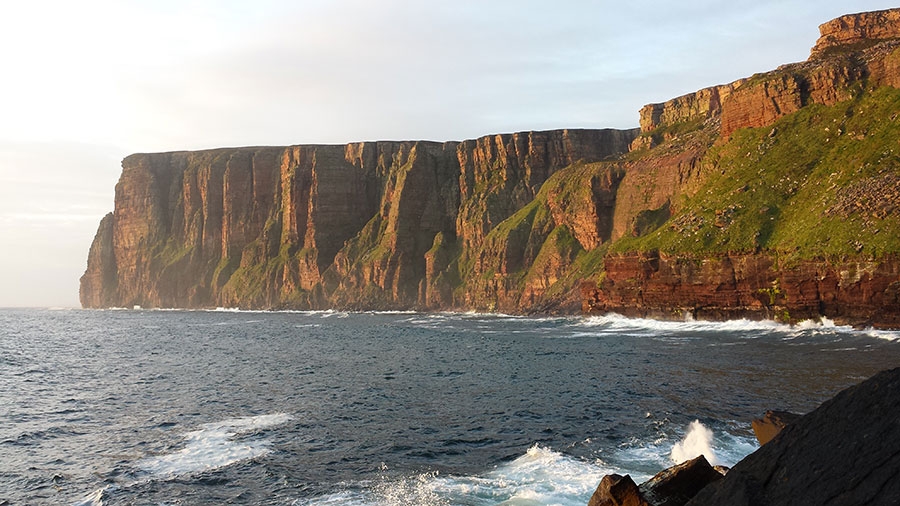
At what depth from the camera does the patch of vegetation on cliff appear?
70.1 metres

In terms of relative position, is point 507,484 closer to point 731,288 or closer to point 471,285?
point 731,288

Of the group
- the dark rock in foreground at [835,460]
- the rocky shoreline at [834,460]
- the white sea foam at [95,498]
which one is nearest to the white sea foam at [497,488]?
the white sea foam at [95,498]

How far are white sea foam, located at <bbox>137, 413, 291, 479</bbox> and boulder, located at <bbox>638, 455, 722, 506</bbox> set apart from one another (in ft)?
58.9

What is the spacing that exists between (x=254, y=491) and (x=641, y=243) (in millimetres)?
87183

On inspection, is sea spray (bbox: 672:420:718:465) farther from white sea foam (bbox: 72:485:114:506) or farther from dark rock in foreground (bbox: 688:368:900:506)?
white sea foam (bbox: 72:485:114:506)

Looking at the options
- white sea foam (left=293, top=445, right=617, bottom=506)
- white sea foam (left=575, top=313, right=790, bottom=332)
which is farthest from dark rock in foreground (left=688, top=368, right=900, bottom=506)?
white sea foam (left=575, top=313, right=790, bottom=332)

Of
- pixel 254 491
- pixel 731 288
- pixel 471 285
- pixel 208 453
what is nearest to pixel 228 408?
pixel 208 453

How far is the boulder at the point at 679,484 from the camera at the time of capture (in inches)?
577

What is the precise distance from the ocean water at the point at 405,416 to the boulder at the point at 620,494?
5.01m

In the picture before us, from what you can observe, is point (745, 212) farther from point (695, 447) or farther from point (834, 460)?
point (834, 460)

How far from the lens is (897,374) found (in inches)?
396

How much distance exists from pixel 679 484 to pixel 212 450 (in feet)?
69.1

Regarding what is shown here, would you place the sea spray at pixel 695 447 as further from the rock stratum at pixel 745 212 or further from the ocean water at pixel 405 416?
the rock stratum at pixel 745 212

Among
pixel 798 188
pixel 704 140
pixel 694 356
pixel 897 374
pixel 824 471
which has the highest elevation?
pixel 704 140
